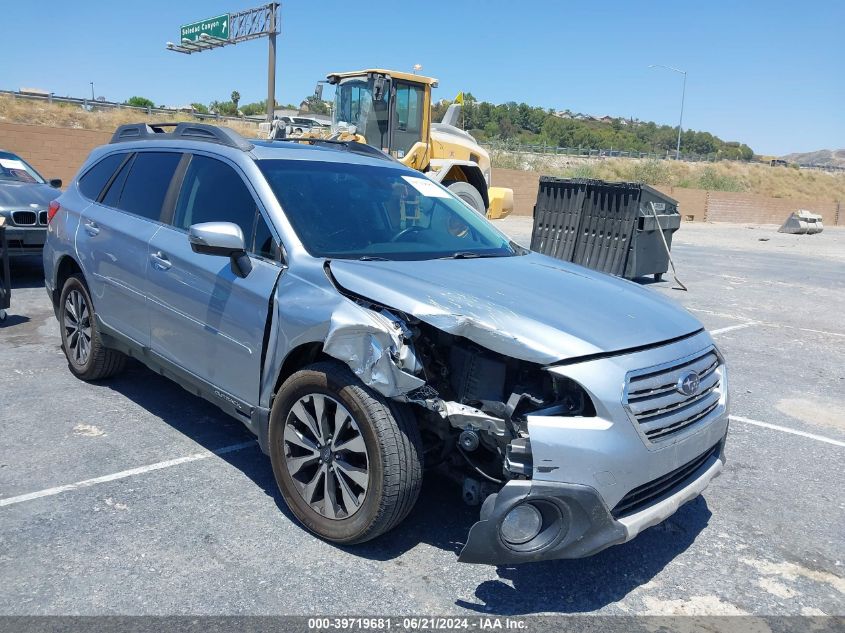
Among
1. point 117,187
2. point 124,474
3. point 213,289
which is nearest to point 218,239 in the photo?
point 213,289

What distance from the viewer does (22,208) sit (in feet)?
28.6

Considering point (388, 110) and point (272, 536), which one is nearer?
point (272, 536)

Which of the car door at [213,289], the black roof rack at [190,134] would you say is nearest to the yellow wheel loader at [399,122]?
the black roof rack at [190,134]

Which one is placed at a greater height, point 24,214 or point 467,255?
point 467,255

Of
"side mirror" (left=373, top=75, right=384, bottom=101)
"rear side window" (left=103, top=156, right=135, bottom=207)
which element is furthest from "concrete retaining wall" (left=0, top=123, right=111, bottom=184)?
"rear side window" (left=103, top=156, right=135, bottom=207)

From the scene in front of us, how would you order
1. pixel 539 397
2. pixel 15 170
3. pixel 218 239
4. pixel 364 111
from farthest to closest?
pixel 364 111 → pixel 15 170 → pixel 218 239 → pixel 539 397

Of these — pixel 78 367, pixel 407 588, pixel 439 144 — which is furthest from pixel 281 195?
pixel 439 144

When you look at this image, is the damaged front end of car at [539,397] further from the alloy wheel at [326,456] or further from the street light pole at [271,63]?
the street light pole at [271,63]

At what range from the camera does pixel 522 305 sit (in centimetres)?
313

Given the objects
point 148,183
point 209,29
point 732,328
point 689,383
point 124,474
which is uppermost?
point 209,29

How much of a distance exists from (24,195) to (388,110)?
22.3 ft

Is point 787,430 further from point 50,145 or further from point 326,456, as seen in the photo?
point 50,145

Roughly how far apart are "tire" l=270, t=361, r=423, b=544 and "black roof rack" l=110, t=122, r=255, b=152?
5.48 feet

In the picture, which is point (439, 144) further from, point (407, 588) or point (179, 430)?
point (407, 588)
